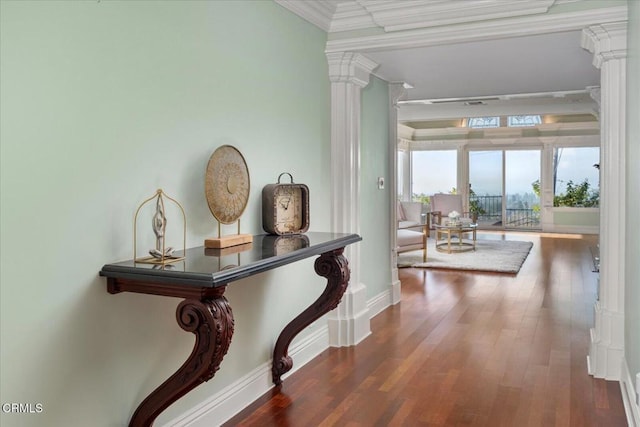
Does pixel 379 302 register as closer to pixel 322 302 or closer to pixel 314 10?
pixel 322 302

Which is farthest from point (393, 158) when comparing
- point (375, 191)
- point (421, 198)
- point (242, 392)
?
point (421, 198)

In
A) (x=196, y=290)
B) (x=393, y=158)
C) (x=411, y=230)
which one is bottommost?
(x=411, y=230)

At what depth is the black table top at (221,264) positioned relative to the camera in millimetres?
1838

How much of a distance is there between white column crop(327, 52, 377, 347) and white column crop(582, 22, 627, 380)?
1552 millimetres

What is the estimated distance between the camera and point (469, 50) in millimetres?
4016

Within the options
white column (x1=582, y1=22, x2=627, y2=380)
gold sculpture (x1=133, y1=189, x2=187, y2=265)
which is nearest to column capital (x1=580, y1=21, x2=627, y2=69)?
white column (x1=582, y1=22, x2=627, y2=380)

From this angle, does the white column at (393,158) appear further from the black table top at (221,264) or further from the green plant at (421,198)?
the green plant at (421,198)

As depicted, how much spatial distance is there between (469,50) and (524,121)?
29.7 ft

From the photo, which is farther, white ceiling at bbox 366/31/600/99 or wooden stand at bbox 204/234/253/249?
white ceiling at bbox 366/31/600/99

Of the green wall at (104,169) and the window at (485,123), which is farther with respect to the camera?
the window at (485,123)

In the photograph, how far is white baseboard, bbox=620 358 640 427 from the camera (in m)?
2.37
